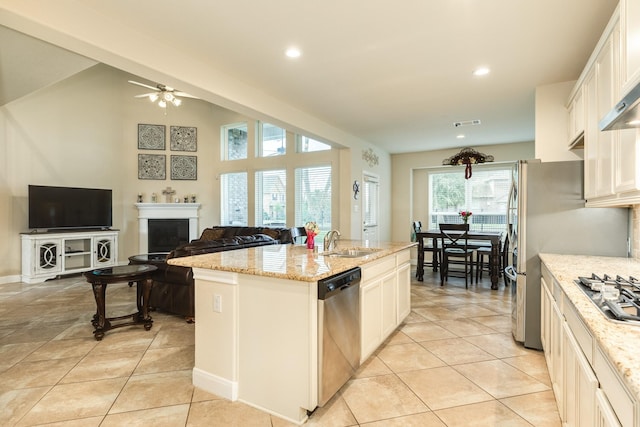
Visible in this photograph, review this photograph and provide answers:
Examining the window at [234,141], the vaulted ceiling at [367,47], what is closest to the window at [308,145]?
the window at [234,141]

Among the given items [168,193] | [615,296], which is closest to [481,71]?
[615,296]

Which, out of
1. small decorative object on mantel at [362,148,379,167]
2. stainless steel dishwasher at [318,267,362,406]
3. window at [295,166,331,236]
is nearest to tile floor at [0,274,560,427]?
stainless steel dishwasher at [318,267,362,406]

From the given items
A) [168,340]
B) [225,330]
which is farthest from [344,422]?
[168,340]

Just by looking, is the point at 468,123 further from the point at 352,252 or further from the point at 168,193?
the point at 168,193

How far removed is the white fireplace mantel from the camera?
7156 millimetres

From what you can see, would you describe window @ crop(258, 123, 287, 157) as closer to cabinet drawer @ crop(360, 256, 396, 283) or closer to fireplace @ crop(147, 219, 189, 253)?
fireplace @ crop(147, 219, 189, 253)

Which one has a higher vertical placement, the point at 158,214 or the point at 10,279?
the point at 158,214

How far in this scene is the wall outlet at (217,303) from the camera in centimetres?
218

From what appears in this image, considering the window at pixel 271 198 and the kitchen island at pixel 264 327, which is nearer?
the kitchen island at pixel 264 327

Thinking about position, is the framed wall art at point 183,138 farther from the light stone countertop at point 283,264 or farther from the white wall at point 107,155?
the light stone countertop at point 283,264

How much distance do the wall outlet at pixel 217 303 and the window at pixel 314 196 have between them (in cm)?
438

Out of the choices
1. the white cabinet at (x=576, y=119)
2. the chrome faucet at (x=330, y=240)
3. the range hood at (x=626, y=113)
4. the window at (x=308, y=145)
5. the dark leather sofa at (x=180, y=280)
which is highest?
the window at (x=308, y=145)

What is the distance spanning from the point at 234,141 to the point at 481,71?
6069 millimetres

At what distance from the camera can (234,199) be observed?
7.99m
